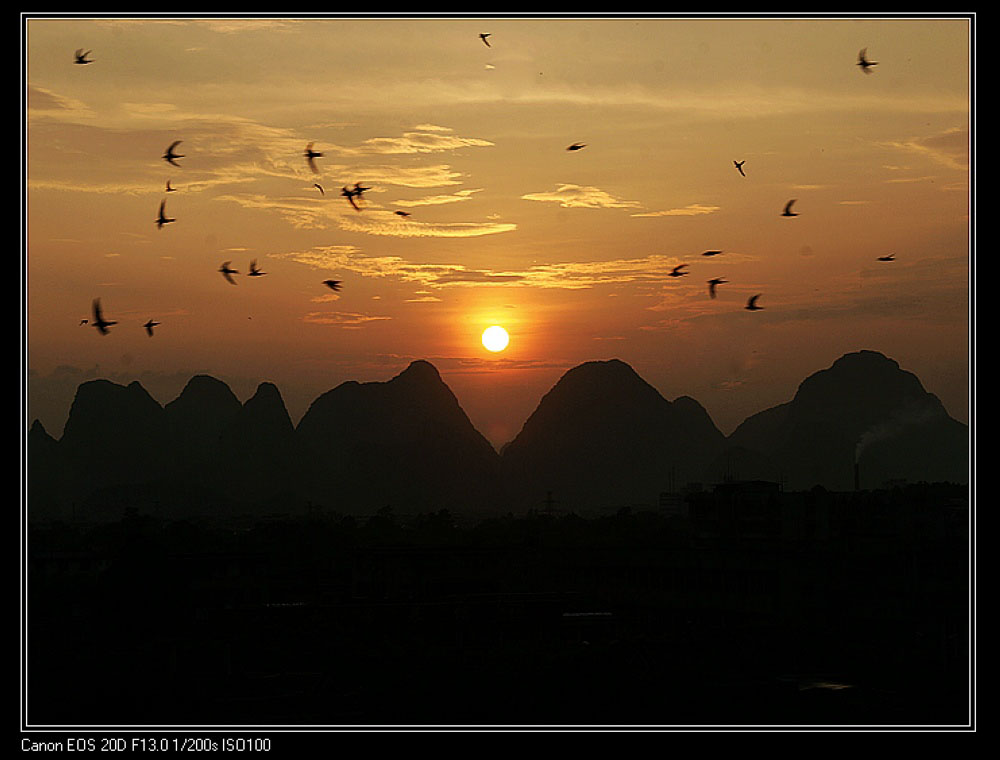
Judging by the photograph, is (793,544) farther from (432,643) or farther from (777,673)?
(432,643)

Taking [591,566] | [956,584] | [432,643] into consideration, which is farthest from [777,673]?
[591,566]

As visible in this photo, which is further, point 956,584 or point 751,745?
point 956,584

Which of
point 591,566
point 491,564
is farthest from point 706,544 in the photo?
point 491,564

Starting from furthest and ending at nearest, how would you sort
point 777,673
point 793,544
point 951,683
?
point 793,544
point 777,673
point 951,683

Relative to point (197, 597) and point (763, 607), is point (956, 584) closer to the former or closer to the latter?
point (763, 607)
